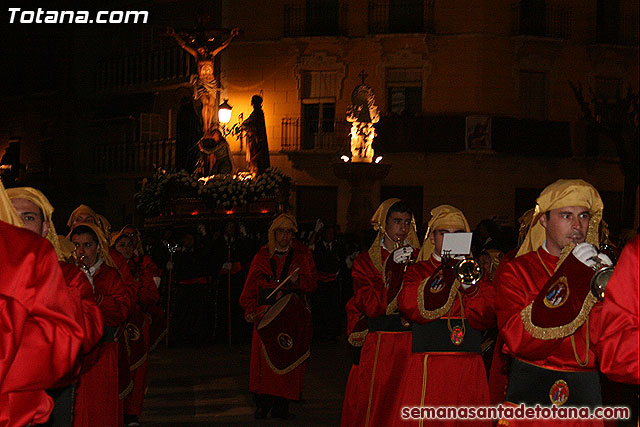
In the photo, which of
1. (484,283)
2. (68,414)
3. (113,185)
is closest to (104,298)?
(68,414)

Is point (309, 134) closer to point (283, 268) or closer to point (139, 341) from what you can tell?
point (283, 268)

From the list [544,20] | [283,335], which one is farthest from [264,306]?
[544,20]

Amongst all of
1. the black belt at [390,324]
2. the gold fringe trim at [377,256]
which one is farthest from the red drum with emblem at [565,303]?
the gold fringe trim at [377,256]

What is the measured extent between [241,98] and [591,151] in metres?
10.3

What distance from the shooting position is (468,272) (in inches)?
241

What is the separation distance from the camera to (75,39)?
38.8m

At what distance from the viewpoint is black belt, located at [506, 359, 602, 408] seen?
5105mm

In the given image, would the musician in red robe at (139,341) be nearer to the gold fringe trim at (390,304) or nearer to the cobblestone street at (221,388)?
the cobblestone street at (221,388)

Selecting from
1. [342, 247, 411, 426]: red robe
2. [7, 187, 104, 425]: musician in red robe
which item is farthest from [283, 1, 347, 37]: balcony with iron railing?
[7, 187, 104, 425]: musician in red robe

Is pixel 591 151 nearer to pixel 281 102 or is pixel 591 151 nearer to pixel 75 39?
pixel 281 102

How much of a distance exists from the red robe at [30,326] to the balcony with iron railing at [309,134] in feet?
84.6

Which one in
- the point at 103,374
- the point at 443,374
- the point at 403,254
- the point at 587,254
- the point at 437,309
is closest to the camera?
the point at 587,254

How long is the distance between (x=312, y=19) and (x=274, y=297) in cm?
2030

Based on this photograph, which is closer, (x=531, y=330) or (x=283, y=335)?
(x=531, y=330)
